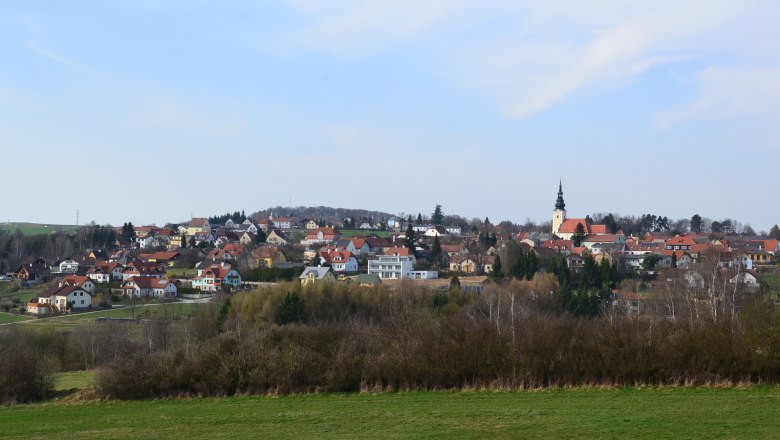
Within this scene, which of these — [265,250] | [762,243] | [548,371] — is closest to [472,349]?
[548,371]

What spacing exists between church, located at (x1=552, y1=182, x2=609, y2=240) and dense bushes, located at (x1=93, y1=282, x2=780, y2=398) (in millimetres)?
82275

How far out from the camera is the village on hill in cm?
5766

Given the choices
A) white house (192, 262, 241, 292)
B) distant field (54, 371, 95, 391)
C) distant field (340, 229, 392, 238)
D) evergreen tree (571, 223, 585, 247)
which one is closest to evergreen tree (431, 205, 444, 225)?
distant field (340, 229, 392, 238)

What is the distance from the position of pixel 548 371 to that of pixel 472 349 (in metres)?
1.83

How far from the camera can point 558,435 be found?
45.0ft

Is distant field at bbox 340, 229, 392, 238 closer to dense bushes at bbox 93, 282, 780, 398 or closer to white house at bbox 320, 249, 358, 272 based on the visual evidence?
white house at bbox 320, 249, 358, 272

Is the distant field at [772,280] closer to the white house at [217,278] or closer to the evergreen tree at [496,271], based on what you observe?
the evergreen tree at [496,271]

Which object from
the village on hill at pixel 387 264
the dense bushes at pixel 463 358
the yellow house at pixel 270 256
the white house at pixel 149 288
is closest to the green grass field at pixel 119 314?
the village on hill at pixel 387 264

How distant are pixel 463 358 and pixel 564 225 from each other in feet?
298

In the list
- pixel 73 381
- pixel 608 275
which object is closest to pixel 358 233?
pixel 608 275

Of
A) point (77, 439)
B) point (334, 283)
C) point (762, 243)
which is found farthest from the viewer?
point (762, 243)

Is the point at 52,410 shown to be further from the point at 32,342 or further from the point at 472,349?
the point at 32,342

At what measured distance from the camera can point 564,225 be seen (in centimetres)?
10875

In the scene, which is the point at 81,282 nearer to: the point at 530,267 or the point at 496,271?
the point at 496,271
